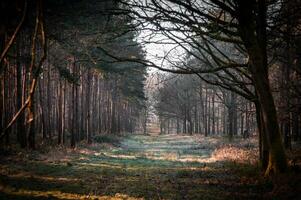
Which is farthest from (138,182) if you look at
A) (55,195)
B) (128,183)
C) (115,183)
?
(55,195)

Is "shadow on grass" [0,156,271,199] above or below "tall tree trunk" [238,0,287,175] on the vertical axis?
below

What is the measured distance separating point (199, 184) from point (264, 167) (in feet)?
7.90

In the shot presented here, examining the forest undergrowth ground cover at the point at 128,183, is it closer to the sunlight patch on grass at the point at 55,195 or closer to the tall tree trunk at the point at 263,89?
the sunlight patch on grass at the point at 55,195

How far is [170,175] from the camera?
47.4ft

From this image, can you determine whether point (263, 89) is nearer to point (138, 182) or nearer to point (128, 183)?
point (138, 182)

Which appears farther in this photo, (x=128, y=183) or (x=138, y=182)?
(x=138, y=182)

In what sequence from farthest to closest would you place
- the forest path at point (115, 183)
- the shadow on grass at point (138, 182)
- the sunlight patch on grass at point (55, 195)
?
the shadow on grass at point (138, 182) < the forest path at point (115, 183) < the sunlight patch on grass at point (55, 195)

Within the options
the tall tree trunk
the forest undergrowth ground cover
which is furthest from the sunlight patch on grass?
the tall tree trunk

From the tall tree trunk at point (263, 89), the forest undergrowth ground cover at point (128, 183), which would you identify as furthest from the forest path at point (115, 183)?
the tall tree trunk at point (263, 89)

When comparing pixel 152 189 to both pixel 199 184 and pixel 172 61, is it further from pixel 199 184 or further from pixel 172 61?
pixel 172 61

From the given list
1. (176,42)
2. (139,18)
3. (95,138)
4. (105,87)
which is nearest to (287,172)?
(176,42)

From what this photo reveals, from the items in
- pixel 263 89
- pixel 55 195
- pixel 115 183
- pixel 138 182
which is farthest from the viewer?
pixel 138 182

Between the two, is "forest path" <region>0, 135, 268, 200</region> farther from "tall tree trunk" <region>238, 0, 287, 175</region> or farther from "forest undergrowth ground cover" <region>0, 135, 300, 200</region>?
"tall tree trunk" <region>238, 0, 287, 175</region>

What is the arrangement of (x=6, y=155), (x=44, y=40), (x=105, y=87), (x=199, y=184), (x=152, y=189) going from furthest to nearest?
1. (x=105, y=87)
2. (x=6, y=155)
3. (x=199, y=184)
4. (x=152, y=189)
5. (x=44, y=40)
